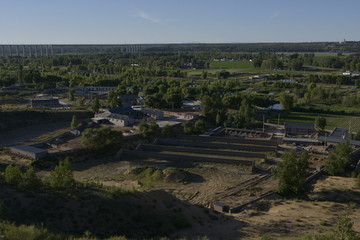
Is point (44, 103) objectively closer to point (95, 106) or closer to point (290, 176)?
point (95, 106)

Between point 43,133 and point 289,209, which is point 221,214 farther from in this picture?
point 43,133

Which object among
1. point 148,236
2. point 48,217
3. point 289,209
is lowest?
point 289,209

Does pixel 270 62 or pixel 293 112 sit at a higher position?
pixel 270 62

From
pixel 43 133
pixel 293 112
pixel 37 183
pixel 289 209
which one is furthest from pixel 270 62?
pixel 37 183

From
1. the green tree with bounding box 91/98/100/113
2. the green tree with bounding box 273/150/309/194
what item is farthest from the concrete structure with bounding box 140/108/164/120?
the green tree with bounding box 273/150/309/194

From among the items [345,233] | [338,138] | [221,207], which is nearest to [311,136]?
[338,138]

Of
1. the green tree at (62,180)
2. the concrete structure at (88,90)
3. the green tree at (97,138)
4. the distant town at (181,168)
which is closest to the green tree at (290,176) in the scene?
the distant town at (181,168)

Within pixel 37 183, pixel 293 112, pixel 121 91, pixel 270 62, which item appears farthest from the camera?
pixel 270 62
